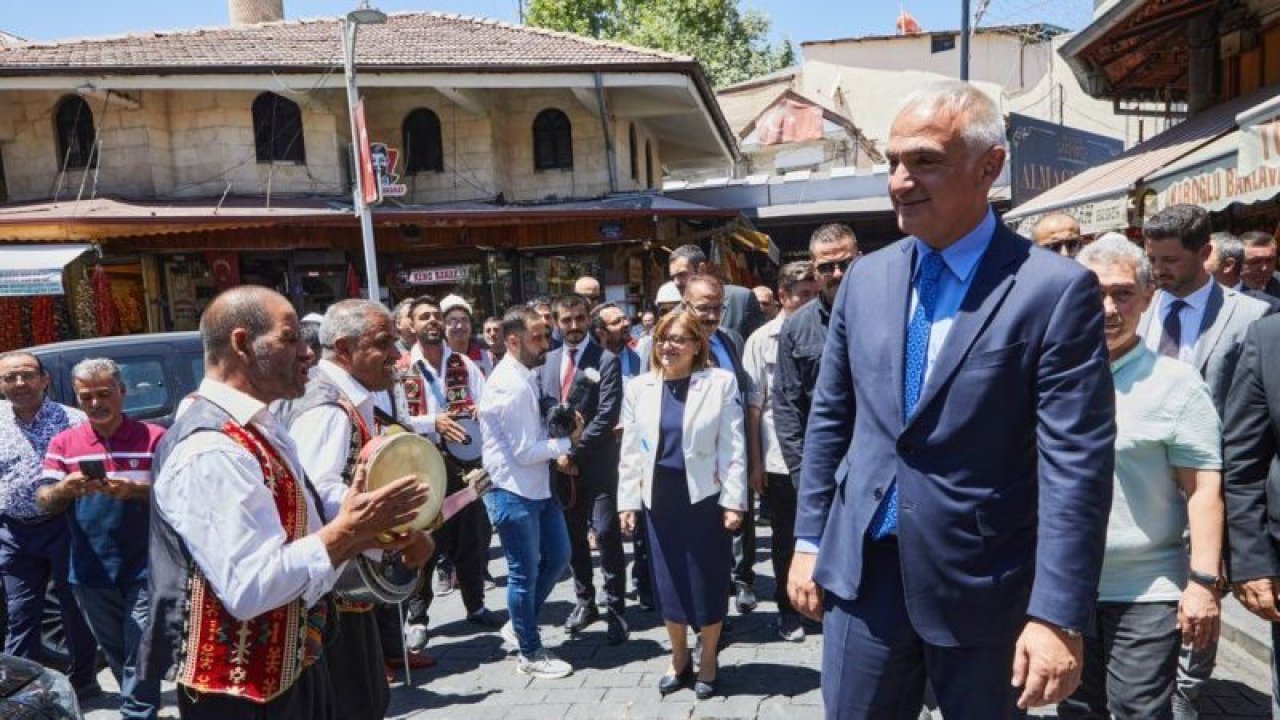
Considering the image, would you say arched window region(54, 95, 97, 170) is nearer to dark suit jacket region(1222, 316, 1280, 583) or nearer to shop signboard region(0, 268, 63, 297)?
shop signboard region(0, 268, 63, 297)

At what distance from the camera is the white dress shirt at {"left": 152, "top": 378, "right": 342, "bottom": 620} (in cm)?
216

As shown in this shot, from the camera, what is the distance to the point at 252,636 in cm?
231

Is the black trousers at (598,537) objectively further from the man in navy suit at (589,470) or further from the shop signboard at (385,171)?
the shop signboard at (385,171)

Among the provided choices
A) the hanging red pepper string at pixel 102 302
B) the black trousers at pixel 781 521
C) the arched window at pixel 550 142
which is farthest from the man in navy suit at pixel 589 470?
the arched window at pixel 550 142

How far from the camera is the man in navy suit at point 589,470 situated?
18.1 feet

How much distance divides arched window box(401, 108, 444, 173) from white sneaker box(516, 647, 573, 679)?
12.9m

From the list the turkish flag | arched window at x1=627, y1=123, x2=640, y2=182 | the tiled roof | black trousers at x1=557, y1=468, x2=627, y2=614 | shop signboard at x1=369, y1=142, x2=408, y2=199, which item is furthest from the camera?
arched window at x1=627, y1=123, x2=640, y2=182

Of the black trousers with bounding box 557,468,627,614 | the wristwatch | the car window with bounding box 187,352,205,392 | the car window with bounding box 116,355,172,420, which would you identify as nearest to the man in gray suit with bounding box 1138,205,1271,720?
the wristwatch

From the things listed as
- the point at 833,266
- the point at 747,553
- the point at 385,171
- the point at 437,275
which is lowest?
the point at 747,553

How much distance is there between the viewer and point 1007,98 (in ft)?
87.6

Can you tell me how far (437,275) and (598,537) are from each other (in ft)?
33.9

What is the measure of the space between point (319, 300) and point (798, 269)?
1128 centimetres

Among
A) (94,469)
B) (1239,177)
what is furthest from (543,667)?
(1239,177)

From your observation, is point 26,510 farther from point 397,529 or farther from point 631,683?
point 631,683
